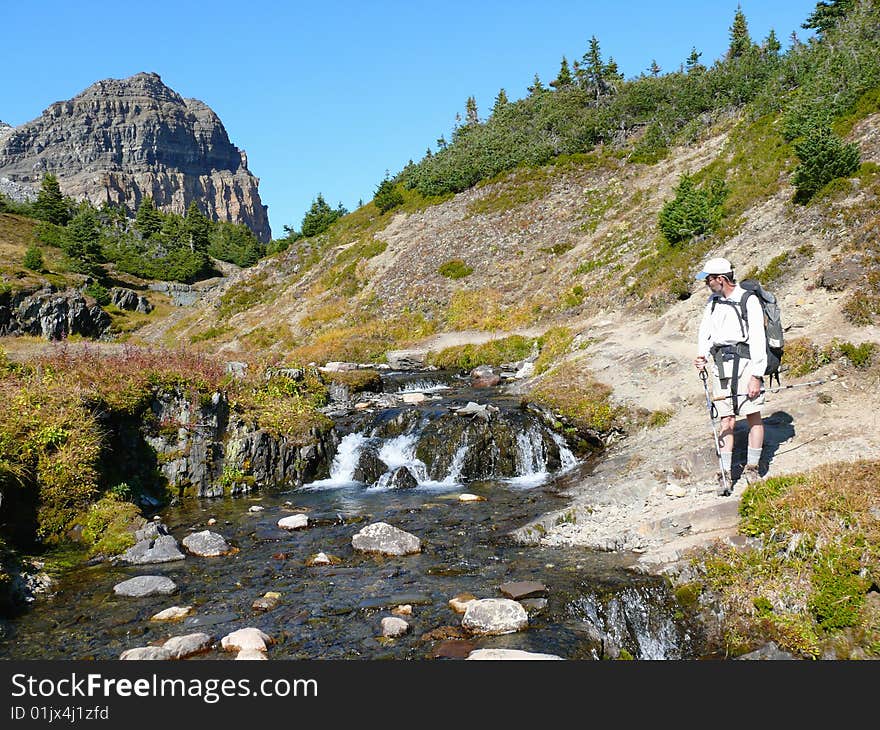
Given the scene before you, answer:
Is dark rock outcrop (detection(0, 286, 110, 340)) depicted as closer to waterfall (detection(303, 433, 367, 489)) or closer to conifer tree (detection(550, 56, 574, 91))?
waterfall (detection(303, 433, 367, 489))

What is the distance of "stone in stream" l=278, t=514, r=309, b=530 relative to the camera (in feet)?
41.7

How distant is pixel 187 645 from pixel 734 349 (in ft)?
30.4

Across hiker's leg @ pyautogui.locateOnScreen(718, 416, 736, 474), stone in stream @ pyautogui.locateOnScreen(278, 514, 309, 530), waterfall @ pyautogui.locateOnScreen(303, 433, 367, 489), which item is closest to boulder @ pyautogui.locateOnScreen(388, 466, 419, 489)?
waterfall @ pyautogui.locateOnScreen(303, 433, 367, 489)

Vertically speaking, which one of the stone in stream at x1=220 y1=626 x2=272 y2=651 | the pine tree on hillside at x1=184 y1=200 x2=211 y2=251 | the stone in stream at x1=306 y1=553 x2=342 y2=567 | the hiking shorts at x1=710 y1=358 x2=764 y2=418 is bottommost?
the stone in stream at x1=220 y1=626 x2=272 y2=651

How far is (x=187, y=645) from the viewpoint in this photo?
23.5 ft

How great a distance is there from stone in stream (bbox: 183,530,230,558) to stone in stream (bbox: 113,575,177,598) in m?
1.50

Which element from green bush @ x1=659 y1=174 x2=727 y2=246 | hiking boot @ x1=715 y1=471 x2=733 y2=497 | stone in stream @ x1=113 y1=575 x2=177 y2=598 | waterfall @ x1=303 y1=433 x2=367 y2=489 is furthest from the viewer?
green bush @ x1=659 y1=174 x2=727 y2=246

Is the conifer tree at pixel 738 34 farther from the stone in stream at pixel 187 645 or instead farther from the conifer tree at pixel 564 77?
the stone in stream at pixel 187 645

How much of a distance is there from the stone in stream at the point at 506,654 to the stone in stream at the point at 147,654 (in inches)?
148

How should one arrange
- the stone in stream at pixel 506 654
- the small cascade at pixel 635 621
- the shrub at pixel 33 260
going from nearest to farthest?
the stone in stream at pixel 506 654 < the small cascade at pixel 635 621 < the shrub at pixel 33 260

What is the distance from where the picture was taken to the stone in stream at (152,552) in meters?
10.8

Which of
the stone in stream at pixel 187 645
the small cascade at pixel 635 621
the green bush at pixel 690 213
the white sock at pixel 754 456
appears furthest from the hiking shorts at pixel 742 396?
the green bush at pixel 690 213

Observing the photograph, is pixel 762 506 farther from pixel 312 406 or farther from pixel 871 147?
pixel 871 147

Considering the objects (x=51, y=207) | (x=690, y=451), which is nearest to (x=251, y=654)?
(x=690, y=451)
